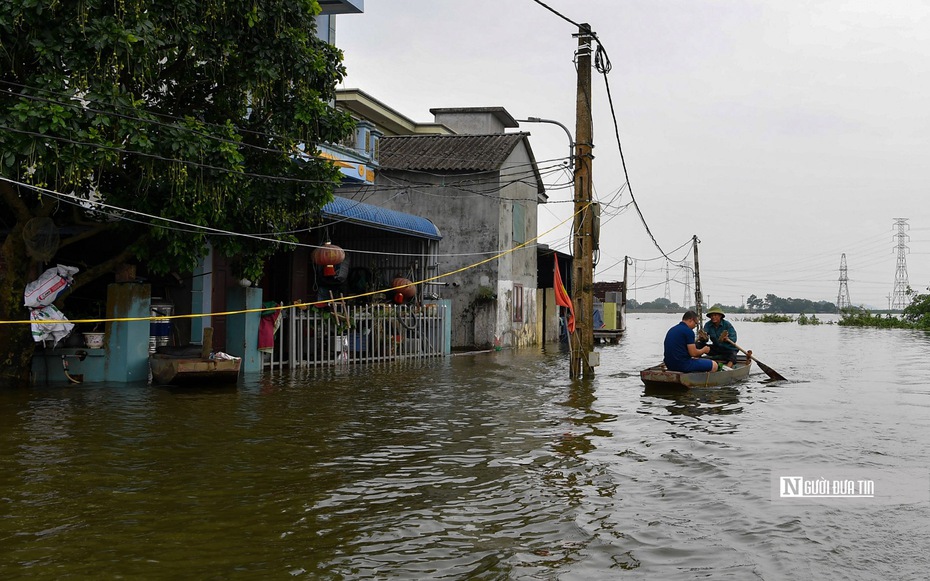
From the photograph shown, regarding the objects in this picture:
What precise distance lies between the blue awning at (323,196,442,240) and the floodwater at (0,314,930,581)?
6.41 meters

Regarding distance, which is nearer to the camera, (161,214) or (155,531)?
(155,531)

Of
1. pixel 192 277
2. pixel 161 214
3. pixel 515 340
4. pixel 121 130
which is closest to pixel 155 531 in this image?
pixel 121 130

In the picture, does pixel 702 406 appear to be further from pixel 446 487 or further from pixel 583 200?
pixel 446 487

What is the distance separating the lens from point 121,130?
1253 centimetres

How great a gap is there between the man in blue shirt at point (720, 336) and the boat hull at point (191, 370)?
35.7 ft

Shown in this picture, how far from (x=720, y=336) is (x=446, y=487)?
13.2m

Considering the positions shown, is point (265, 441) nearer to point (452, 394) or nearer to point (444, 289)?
point (452, 394)

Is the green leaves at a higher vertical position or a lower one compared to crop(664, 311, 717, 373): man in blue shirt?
higher

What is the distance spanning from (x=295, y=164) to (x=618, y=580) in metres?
12.8

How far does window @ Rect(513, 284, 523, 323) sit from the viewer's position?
105 ft

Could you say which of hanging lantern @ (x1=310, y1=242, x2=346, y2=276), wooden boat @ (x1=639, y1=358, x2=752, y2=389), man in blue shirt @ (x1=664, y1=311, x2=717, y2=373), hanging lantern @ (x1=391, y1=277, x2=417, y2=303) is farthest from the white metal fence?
man in blue shirt @ (x1=664, y1=311, x2=717, y2=373)

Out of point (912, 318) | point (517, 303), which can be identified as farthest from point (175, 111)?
point (912, 318)

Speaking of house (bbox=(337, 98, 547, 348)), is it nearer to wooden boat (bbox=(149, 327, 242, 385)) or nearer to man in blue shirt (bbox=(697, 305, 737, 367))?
man in blue shirt (bbox=(697, 305, 737, 367))

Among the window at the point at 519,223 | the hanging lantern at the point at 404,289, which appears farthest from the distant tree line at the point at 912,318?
the hanging lantern at the point at 404,289
